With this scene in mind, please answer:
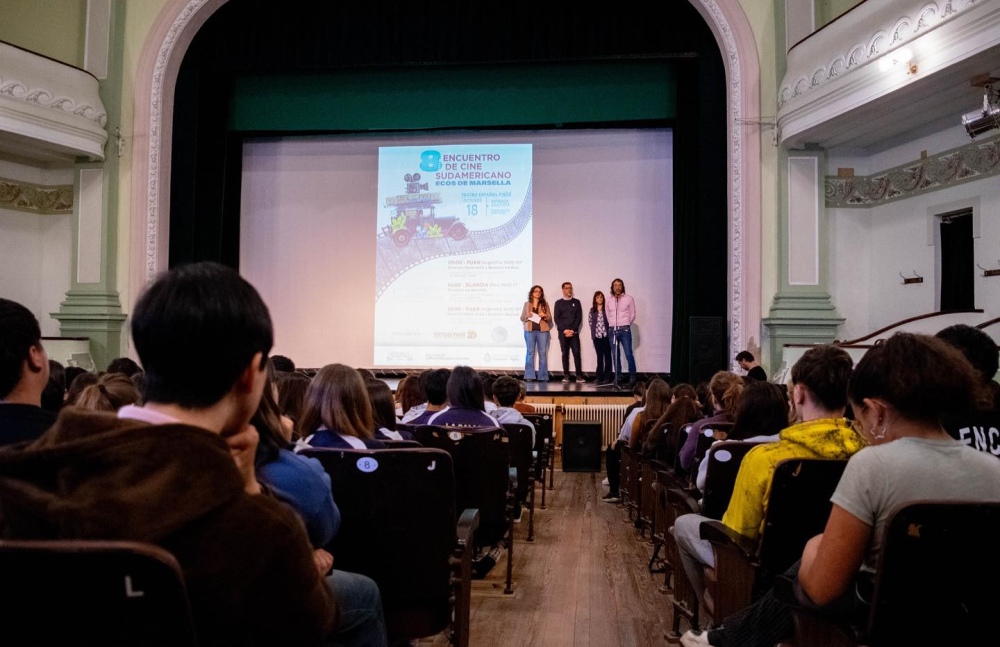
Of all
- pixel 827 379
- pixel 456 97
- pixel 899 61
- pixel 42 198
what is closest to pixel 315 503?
pixel 827 379

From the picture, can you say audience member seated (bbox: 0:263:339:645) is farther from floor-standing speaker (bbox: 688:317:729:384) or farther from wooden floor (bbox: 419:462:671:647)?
floor-standing speaker (bbox: 688:317:729:384)

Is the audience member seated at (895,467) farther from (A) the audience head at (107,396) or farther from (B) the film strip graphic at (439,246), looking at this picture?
(B) the film strip graphic at (439,246)

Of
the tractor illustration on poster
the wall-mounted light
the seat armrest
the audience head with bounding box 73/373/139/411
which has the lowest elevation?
the seat armrest

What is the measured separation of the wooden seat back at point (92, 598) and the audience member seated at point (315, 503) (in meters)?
0.42

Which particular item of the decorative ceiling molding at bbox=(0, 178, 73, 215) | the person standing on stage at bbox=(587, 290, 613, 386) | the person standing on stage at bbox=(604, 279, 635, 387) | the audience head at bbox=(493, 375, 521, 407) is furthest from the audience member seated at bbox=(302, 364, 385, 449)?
the decorative ceiling molding at bbox=(0, 178, 73, 215)

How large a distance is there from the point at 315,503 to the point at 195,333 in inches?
23.0

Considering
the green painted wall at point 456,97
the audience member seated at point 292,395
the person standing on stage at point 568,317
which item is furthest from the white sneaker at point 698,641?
the green painted wall at point 456,97

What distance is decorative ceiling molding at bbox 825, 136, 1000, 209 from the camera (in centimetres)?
748

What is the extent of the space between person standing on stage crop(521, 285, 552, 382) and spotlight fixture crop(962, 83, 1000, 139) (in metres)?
4.86

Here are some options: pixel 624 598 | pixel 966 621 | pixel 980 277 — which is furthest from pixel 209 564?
pixel 980 277

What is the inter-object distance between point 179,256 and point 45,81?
7.81ft

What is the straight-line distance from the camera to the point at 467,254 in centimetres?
1024

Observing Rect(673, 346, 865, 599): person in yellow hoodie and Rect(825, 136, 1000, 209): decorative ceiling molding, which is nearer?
Rect(673, 346, 865, 599): person in yellow hoodie

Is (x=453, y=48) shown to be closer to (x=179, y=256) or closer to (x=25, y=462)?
(x=179, y=256)
